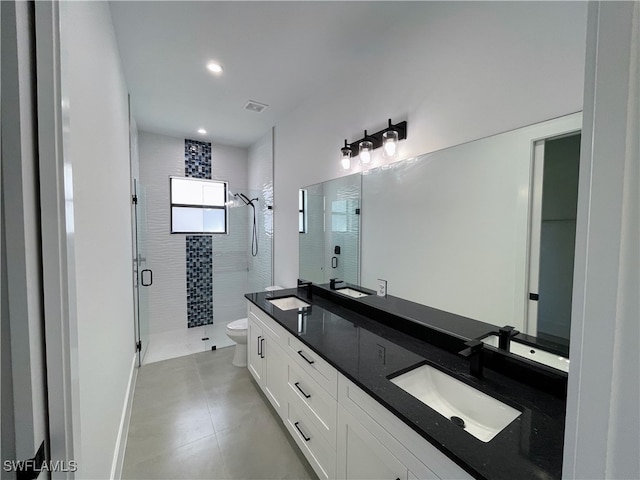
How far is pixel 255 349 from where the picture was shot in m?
2.50

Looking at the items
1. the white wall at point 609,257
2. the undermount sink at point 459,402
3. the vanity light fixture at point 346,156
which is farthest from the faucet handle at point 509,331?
the vanity light fixture at point 346,156

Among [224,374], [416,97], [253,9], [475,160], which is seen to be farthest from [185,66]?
[224,374]

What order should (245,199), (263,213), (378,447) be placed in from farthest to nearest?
(245,199) < (263,213) < (378,447)

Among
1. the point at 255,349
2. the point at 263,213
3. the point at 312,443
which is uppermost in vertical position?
the point at 263,213

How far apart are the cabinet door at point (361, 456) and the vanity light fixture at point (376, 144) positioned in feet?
5.47

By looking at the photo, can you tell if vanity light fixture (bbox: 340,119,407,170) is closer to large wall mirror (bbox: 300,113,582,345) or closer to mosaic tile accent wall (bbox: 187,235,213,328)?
large wall mirror (bbox: 300,113,582,345)

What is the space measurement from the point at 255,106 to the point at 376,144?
67.1 inches

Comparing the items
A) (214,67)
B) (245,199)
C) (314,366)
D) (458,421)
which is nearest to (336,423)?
(314,366)

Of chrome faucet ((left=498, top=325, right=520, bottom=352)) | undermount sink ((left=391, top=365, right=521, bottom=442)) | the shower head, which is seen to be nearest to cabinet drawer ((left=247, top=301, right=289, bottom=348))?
undermount sink ((left=391, top=365, right=521, bottom=442))

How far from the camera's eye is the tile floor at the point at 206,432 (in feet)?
5.46

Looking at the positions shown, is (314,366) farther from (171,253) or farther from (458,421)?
(171,253)

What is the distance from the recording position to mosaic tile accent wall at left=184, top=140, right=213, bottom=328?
411 cm

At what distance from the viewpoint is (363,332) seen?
5.60ft

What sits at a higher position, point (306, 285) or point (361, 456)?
point (306, 285)
